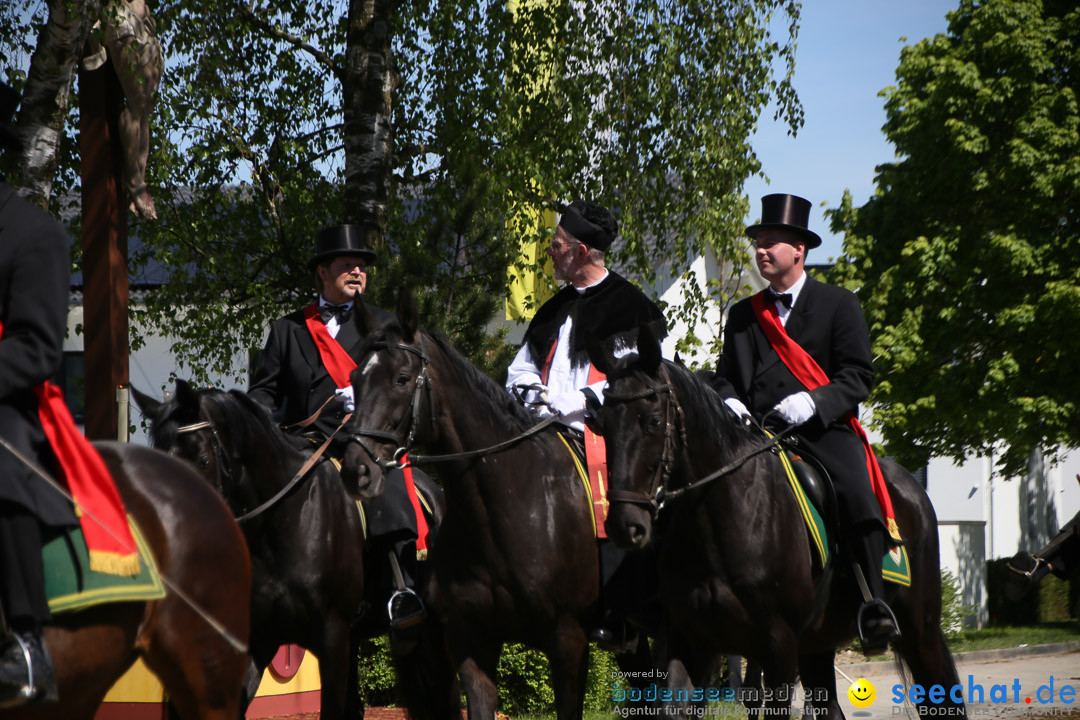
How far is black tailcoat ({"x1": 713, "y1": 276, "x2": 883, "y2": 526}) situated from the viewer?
5.99m

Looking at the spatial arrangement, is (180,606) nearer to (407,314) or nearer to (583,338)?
(407,314)

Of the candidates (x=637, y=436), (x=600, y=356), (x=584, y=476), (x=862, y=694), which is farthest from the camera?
(x=862, y=694)

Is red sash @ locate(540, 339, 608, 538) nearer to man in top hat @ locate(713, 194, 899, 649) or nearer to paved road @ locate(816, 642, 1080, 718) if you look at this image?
man in top hat @ locate(713, 194, 899, 649)

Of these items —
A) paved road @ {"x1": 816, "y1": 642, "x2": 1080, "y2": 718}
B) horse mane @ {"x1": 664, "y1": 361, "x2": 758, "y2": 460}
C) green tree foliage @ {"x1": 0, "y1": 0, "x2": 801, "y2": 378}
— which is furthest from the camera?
green tree foliage @ {"x1": 0, "y1": 0, "x2": 801, "y2": 378}

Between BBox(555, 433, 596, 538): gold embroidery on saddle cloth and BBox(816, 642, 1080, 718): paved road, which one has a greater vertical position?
BBox(555, 433, 596, 538): gold embroidery on saddle cloth

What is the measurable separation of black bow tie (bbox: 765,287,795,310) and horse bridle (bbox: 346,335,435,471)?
1961 mm

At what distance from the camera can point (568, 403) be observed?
6.78 meters

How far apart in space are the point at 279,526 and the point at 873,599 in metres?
3.15

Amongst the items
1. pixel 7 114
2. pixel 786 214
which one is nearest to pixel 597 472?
pixel 786 214

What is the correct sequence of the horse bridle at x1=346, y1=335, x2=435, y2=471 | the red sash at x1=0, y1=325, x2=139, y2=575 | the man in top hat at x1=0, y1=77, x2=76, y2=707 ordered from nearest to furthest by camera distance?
1. the man in top hat at x1=0, y1=77, x2=76, y2=707
2. the red sash at x1=0, y1=325, x2=139, y2=575
3. the horse bridle at x1=346, y1=335, x2=435, y2=471

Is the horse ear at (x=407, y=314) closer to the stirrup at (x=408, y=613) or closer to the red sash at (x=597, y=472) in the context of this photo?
the red sash at (x=597, y=472)

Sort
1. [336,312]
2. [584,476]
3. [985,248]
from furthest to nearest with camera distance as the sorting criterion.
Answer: [985,248], [336,312], [584,476]

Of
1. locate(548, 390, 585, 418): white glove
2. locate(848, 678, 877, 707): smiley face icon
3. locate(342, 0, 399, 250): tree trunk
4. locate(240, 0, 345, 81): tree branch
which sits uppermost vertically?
locate(240, 0, 345, 81): tree branch

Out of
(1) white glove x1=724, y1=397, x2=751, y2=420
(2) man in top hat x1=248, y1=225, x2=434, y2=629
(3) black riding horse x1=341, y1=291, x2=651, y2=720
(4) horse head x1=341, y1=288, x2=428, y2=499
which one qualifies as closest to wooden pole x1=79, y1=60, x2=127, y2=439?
(2) man in top hat x1=248, y1=225, x2=434, y2=629
